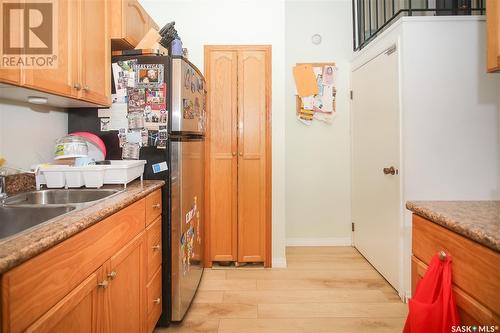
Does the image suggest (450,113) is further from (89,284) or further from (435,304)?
(89,284)

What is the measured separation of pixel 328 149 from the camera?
3.35m

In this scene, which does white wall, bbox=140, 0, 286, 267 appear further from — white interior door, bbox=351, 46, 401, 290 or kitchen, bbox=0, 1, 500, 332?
white interior door, bbox=351, 46, 401, 290

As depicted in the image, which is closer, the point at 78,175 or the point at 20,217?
the point at 20,217

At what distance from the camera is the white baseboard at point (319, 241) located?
337 cm

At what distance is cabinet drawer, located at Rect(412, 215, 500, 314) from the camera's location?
804mm

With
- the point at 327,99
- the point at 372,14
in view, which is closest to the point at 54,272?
the point at 327,99

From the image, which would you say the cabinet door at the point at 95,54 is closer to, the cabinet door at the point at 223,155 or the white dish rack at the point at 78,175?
the white dish rack at the point at 78,175

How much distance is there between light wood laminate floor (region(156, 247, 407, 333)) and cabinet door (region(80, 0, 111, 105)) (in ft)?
4.83

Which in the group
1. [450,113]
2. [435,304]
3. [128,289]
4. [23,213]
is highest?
[450,113]

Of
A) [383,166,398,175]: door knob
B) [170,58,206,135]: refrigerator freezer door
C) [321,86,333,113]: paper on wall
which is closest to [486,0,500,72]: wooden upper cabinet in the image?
[383,166,398,175]: door knob

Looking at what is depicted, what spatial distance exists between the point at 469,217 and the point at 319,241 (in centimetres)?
249

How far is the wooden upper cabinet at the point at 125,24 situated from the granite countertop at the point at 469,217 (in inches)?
71.7

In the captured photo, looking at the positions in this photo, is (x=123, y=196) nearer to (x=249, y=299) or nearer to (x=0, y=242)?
(x=0, y=242)

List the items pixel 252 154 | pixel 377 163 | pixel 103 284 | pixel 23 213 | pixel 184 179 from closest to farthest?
pixel 103 284
pixel 23 213
pixel 184 179
pixel 377 163
pixel 252 154
